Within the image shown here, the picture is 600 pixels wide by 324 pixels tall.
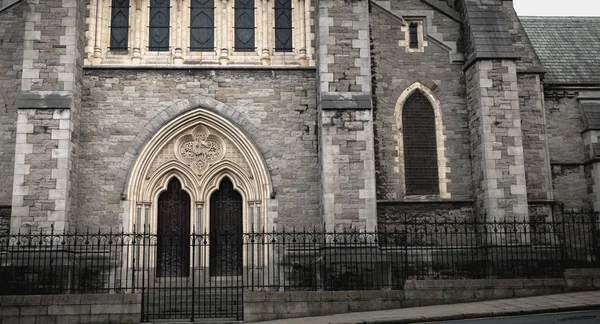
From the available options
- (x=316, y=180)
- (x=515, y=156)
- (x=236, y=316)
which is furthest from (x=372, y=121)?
(x=236, y=316)

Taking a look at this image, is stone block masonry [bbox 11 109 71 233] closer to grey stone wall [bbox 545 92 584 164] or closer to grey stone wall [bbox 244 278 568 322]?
grey stone wall [bbox 244 278 568 322]

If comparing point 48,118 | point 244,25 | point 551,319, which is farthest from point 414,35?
point 48,118

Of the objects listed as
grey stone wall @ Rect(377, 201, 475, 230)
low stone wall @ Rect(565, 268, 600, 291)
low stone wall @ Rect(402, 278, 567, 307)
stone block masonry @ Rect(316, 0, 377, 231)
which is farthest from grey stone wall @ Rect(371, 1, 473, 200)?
low stone wall @ Rect(402, 278, 567, 307)

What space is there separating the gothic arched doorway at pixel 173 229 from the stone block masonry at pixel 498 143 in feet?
26.9

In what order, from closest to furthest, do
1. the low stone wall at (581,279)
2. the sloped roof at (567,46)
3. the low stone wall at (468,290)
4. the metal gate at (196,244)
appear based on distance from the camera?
the low stone wall at (468,290) < the low stone wall at (581,279) < the metal gate at (196,244) < the sloped roof at (567,46)

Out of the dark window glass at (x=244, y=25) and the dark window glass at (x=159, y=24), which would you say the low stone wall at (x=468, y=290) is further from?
the dark window glass at (x=159, y=24)

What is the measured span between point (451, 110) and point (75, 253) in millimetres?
10996

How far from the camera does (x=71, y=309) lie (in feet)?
43.9

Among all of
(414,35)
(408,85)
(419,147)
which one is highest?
(414,35)

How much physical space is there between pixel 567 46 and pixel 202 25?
14.8m

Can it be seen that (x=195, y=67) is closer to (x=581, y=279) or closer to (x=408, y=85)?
(x=408, y=85)

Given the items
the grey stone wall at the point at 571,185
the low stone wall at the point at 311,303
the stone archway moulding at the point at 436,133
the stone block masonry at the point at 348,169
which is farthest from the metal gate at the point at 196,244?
→ the grey stone wall at the point at 571,185

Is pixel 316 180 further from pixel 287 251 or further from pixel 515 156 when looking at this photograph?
pixel 515 156

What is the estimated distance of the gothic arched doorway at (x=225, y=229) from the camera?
18.3m
